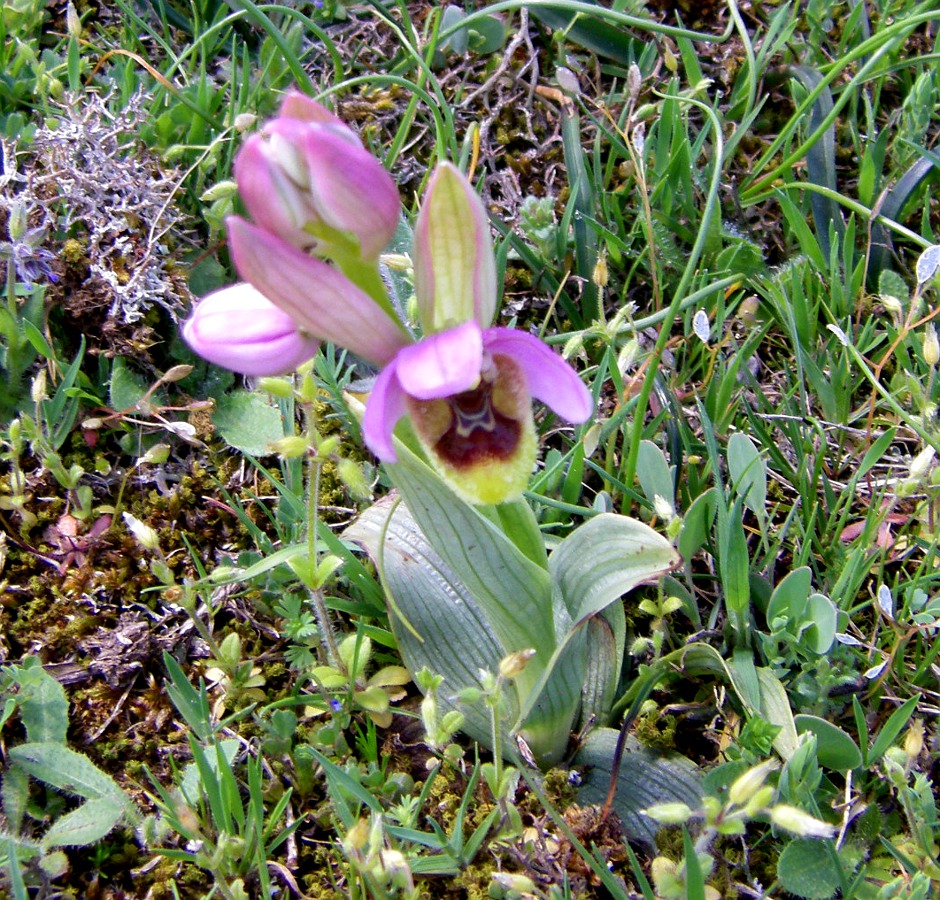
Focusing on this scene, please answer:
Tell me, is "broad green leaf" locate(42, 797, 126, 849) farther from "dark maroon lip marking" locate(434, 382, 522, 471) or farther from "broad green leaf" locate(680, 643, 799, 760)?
"broad green leaf" locate(680, 643, 799, 760)

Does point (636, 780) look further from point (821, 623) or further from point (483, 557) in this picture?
point (483, 557)

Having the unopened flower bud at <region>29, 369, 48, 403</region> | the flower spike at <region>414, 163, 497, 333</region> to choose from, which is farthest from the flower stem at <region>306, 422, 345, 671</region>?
the unopened flower bud at <region>29, 369, 48, 403</region>

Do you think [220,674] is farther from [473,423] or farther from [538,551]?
[473,423]

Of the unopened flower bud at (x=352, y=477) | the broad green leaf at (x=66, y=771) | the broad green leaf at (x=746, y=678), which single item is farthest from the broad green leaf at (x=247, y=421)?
the broad green leaf at (x=746, y=678)

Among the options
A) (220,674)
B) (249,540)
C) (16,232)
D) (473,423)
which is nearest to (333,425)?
(249,540)

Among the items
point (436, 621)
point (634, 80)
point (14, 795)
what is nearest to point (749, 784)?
point (436, 621)

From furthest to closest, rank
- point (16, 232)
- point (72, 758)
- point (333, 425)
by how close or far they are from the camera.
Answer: point (333, 425)
point (16, 232)
point (72, 758)
